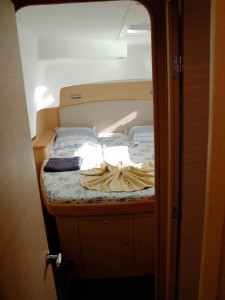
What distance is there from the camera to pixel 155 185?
54.6 inches

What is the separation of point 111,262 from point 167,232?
95 centimetres

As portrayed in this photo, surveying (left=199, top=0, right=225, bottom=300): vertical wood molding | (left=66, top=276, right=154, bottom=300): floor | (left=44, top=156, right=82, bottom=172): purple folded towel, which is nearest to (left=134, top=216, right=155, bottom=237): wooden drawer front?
(left=66, top=276, right=154, bottom=300): floor

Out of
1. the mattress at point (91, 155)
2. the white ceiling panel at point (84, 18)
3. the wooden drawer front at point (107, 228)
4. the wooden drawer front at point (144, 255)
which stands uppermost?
the white ceiling panel at point (84, 18)

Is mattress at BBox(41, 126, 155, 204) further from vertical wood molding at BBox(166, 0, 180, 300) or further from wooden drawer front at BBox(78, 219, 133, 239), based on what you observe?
vertical wood molding at BBox(166, 0, 180, 300)

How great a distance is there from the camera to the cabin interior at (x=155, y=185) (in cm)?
65

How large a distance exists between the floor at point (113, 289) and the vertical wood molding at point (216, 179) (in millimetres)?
1520

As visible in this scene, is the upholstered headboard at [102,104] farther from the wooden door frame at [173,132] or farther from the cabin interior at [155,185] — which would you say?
the wooden door frame at [173,132]

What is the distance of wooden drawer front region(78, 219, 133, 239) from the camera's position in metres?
2.05

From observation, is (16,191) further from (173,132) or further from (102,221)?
(102,221)

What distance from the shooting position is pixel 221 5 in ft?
1.65

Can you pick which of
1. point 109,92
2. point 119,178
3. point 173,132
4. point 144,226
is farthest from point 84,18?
point 144,226

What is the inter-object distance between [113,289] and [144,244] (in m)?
0.47

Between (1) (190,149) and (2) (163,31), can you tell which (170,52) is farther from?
(1) (190,149)

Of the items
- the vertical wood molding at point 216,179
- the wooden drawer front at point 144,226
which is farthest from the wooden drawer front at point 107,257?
the vertical wood molding at point 216,179
